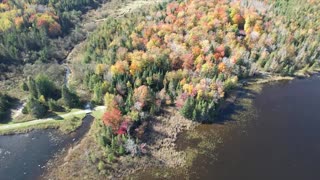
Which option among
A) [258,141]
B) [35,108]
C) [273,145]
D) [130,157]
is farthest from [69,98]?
[273,145]

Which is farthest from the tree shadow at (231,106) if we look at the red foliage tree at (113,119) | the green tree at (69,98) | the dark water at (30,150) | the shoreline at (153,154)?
the green tree at (69,98)

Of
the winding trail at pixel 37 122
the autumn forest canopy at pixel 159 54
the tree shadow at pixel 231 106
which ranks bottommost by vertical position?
the winding trail at pixel 37 122

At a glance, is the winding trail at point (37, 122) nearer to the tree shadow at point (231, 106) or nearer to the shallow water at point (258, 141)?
the shallow water at point (258, 141)

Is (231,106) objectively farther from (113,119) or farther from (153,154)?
(113,119)

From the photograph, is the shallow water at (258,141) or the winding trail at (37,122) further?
the winding trail at (37,122)

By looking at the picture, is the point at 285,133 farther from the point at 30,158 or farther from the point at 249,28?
the point at 30,158

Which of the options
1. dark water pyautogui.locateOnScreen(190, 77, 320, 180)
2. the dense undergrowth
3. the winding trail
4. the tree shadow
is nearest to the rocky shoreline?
the dense undergrowth
